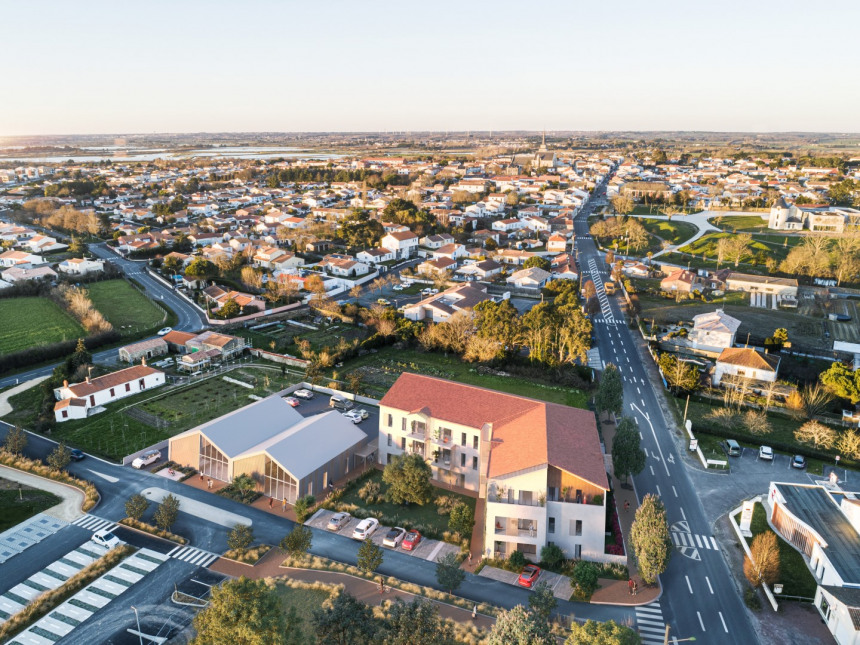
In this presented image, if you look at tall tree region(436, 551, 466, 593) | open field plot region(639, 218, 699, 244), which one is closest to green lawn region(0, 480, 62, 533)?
tall tree region(436, 551, 466, 593)

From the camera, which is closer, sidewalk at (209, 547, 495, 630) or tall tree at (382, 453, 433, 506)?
sidewalk at (209, 547, 495, 630)

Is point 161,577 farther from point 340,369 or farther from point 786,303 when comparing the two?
point 786,303

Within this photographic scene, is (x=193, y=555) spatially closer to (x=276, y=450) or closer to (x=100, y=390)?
(x=276, y=450)

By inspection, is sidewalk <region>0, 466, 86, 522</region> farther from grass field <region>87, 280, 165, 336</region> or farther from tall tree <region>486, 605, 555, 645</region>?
grass field <region>87, 280, 165, 336</region>

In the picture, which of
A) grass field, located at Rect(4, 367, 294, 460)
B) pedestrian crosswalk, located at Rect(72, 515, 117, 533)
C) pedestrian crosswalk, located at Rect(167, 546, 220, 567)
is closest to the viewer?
pedestrian crosswalk, located at Rect(167, 546, 220, 567)

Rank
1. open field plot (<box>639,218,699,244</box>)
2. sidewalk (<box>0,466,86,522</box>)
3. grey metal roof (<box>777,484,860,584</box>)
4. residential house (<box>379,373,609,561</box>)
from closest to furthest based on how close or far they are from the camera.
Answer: grey metal roof (<box>777,484,860,584</box>)
residential house (<box>379,373,609,561</box>)
sidewalk (<box>0,466,86,522</box>)
open field plot (<box>639,218,699,244</box>)

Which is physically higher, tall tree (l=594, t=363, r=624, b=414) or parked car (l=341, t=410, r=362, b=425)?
tall tree (l=594, t=363, r=624, b=414)

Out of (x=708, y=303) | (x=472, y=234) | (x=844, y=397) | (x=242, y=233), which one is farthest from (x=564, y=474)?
(x=242, y=233)

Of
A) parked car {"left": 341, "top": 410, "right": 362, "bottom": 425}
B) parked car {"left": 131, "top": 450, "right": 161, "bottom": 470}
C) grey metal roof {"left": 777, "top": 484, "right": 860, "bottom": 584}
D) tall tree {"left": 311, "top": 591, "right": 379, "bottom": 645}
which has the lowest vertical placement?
parked car {"left": 131, "top": 450, "right": 161, "bottom": 470}
